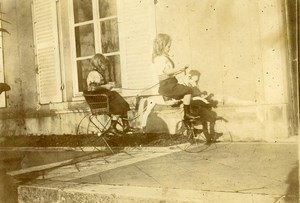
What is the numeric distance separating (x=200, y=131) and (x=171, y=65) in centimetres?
57

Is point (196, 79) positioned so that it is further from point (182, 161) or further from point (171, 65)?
point (182, 161)

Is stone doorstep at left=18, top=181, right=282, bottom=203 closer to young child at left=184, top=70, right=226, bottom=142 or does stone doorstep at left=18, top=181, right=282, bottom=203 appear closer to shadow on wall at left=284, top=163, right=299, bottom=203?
shadow on wall at left=284, top=163, right=299, bottom=203

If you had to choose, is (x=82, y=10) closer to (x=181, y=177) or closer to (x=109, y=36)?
(x=109, y=36)

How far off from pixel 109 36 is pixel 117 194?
194cm

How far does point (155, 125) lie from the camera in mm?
3158

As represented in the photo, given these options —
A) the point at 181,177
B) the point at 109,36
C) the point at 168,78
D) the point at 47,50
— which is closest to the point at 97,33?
the point at 109,36

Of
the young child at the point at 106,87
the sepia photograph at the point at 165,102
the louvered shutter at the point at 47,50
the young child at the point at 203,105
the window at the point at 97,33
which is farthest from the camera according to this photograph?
the louvered shutter at the point at 47,50

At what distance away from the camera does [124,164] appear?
7.39 feet

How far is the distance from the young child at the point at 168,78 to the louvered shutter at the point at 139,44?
0.49ft

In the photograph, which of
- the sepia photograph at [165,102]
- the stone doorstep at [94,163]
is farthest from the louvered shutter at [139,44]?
the stone doorstep at [94,163]

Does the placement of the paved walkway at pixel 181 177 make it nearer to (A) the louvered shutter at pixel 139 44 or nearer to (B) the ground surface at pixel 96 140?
(B) the ground surface at pixel 96 140

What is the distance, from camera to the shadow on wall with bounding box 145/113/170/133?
315 centimetres

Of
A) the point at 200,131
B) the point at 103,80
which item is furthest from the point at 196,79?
the point at 103,80

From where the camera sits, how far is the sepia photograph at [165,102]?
1850 mm
